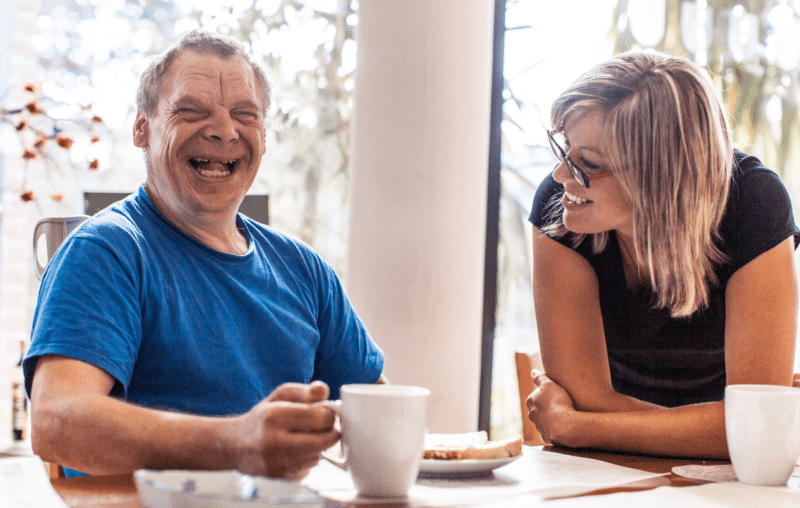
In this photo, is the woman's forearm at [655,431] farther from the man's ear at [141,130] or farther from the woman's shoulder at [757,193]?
the man's ear at [141,130]

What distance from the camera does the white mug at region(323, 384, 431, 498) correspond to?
2.32ft

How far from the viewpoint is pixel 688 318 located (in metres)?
1.29

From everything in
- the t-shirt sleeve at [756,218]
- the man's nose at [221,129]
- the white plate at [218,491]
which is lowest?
the white plate at [218,491]

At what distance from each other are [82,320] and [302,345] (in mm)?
390

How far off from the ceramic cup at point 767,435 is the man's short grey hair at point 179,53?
0.94 metres

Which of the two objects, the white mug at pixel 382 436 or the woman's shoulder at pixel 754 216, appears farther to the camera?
the woman's shoulder at pixel 754 216

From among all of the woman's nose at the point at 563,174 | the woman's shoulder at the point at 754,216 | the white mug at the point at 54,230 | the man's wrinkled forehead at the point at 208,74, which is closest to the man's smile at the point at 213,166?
the man's wrinkled forehead at the point at 208,74

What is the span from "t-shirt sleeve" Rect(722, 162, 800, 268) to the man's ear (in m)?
1.00

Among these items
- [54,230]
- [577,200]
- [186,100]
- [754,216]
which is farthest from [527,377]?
[54,230]

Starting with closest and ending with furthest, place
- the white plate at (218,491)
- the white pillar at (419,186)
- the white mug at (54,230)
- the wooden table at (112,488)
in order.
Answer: the white plate at (218,491) < the wooden table at (112,488) < the white mug at (54,230) < the white pillar at (419,186)

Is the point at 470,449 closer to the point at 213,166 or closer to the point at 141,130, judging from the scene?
the point at 213,166

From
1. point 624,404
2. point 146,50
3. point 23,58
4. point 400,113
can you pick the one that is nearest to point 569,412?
point 624,404

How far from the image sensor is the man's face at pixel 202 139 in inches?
47.6

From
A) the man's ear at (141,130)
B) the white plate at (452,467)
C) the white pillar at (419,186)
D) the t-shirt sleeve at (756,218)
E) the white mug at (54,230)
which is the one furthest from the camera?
the white pillar at (419,186)
